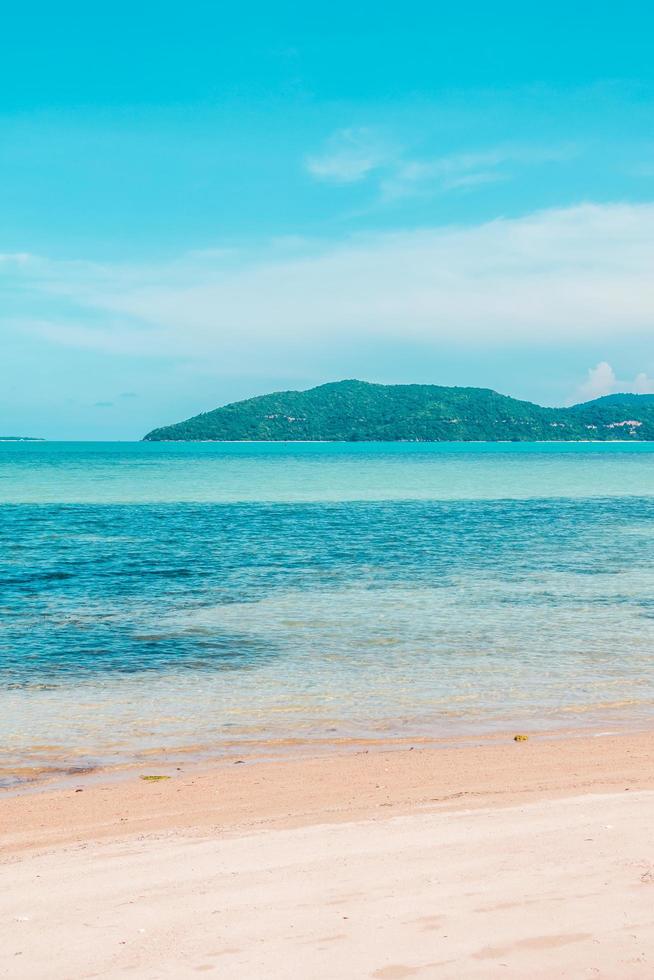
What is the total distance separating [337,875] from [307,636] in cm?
1340

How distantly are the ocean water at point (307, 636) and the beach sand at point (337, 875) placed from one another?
2.48 m

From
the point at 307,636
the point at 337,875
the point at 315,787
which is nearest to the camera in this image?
the point at 337,875

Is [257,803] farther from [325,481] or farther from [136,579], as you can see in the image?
[325,481]

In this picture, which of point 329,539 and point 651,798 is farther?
point 329,539

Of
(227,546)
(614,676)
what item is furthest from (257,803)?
(227,546)

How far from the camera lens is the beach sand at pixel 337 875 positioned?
630 centimetres

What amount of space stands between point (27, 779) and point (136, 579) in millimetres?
19074

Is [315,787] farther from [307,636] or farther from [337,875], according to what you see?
[307,636]

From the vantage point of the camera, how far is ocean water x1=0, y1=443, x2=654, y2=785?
14602mm

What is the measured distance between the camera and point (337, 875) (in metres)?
7.72

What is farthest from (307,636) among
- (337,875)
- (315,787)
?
(337,875)

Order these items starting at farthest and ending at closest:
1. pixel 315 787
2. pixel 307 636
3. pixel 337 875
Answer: pixel 307 636, pixel 315 787, pixel 337 875

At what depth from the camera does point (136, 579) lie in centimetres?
3083

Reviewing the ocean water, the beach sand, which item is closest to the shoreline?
the beach sand
